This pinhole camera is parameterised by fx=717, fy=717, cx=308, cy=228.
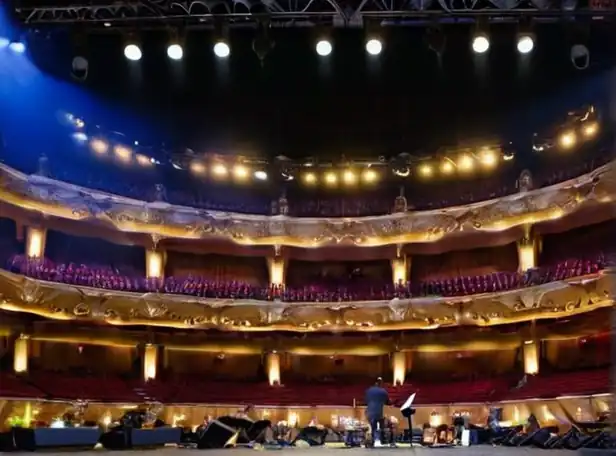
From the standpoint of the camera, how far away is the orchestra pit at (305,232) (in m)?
25.7

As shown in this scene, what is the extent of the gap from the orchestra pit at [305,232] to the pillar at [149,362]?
0.34 ft

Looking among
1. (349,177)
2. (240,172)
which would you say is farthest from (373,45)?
(240,172)

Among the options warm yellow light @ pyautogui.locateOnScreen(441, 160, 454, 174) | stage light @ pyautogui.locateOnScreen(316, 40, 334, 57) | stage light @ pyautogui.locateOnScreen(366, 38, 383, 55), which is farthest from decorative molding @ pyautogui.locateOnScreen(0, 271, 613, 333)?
stage light @ pyautogui.locateOnScreen(316, 40, 334, 57)

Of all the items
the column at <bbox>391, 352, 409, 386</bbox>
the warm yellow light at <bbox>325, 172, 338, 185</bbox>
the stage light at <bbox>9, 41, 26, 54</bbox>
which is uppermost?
the stage light at <bbox>9, 41, 26, 54</bbox>

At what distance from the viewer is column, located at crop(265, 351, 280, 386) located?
100ft

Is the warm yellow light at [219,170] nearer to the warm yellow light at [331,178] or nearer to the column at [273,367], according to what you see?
the warm yellow light at [331,178]

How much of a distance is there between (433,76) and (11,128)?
1622cm

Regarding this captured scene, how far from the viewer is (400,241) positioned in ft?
102

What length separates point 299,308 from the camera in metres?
29.7

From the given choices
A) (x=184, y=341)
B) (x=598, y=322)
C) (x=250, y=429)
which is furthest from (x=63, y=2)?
(x=598, y=322)

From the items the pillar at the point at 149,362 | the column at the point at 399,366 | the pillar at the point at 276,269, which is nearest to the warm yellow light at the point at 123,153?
the pillar at the point at 276,269

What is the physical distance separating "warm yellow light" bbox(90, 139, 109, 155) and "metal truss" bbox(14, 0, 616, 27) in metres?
16.7

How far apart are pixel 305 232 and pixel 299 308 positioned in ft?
12.0

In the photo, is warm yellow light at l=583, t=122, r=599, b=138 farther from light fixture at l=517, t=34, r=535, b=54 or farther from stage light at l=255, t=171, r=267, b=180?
light fixture at l=517, t=34, r=535, b=54
